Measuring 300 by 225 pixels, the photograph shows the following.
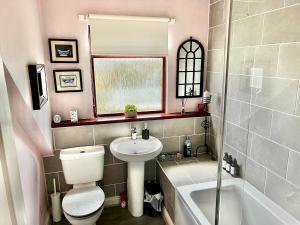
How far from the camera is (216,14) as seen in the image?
256 centimetres

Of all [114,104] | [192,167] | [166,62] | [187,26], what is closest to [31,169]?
[114,104]

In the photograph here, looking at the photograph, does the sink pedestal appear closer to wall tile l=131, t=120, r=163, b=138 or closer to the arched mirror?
wall tile l=131, t=120, r=163, b=138

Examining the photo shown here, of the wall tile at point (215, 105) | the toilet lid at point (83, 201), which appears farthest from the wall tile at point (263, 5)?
the toilet lid at point (83, 201)

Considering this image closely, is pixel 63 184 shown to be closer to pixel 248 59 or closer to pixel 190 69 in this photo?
pixel 190 69

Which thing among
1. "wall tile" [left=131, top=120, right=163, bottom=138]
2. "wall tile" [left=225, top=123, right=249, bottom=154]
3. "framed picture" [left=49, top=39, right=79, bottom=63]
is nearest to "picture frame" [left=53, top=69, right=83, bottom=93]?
"framed picture" [left=49, top=39, right=79, bottom=63]

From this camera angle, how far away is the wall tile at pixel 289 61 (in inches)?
61.2

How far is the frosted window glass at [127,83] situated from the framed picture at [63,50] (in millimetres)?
252

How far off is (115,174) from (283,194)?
5.64 feet

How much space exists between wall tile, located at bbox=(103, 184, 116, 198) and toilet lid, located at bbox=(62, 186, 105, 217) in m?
0.38

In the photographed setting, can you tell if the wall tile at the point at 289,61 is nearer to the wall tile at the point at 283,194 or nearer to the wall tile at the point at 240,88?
the wall tile at the point at 240,88

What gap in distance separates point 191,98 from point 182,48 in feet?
2.05

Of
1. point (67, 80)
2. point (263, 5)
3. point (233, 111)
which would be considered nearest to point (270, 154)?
point (233, 111)

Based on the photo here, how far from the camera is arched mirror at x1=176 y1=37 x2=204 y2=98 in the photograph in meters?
2.70

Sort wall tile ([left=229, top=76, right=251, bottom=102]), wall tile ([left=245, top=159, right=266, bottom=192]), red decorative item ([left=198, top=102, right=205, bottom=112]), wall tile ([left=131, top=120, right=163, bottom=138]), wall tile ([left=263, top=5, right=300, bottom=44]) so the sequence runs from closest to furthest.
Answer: wall tile ([left=263, top=5, right=300, bottom=44])
wall tile ([left=245, top=159, right=266, bottom=192])
wall tile ([left=229, top=76, right=251, bottom=102])
wall tile ([left=131, top=120, right=163, bottom=138])
red decorative item ([left=198, top=102, right=205, bottom=112])
